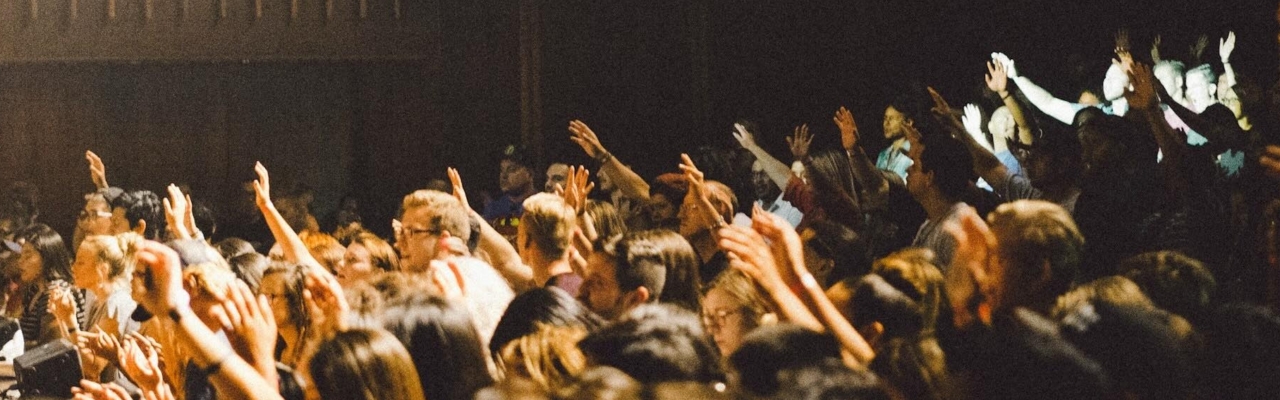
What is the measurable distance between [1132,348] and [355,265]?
305 cm

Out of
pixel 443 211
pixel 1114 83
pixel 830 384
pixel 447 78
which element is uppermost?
pixel 447 78

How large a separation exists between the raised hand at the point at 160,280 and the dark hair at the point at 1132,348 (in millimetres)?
1733

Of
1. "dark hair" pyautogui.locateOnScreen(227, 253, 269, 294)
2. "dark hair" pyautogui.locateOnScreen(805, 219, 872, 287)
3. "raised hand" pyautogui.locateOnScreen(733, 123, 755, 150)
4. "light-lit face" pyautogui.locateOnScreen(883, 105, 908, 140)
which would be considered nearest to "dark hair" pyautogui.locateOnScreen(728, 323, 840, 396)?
"dark hair" pyautogui.locateOnScreen(805, 219, 872, 287)

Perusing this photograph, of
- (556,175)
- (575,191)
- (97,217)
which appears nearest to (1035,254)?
(575,191)

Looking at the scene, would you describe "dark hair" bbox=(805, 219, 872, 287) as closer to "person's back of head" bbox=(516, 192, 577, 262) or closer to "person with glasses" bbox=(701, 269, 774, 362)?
"person's back of head" bbox=(516, 192, 577, 262)

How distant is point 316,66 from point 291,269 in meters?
6.69

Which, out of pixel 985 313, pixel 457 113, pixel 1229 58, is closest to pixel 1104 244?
pixel 985 313

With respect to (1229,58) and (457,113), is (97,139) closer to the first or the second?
(457,113)

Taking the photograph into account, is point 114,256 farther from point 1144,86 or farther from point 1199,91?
point 1199,91

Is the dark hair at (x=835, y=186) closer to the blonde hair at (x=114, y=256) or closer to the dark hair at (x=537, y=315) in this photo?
the dark hair at (x=537, y=315)

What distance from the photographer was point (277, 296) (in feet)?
12.4

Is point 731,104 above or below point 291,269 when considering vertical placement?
above

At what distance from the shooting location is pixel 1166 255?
10.7 feet

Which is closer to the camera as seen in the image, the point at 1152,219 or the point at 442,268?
the point at 442,268
